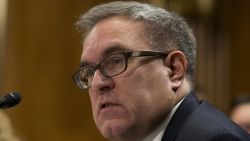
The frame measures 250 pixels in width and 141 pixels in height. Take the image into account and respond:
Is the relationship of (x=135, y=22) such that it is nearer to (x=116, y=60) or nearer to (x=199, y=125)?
(x=116, y=60)

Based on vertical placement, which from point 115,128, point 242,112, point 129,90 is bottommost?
point 242,112

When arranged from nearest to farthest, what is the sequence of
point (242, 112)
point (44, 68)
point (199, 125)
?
point (199, 125) → point (242, 112) → point (44, 68)

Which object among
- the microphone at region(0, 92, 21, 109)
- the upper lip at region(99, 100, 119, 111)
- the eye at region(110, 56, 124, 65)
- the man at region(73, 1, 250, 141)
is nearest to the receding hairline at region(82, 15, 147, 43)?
the man at region(73, 1, 250, 141)

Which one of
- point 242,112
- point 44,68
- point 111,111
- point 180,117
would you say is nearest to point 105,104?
point 111,111

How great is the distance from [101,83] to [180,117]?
0.28 metres

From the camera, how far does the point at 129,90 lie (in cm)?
175

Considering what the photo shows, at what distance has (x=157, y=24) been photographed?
1874 millimetres

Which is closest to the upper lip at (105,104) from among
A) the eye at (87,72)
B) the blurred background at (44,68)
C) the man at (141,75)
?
the man at (141,75)

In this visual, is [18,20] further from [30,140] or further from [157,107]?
[157,107]

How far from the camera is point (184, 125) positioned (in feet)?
5.46

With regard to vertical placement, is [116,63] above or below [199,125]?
above

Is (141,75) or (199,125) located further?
(141,75)

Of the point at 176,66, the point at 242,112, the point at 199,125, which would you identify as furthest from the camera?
the point at 242,112

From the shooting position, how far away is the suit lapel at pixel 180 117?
168 cm
